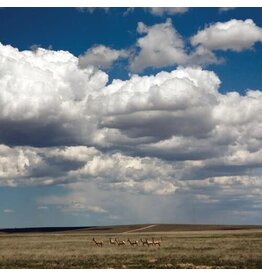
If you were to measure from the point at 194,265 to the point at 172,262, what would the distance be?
2664 millimetres

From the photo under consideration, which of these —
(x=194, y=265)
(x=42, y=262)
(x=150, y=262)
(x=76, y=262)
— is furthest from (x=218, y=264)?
(x=42, y=262)

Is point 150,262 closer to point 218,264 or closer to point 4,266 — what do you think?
point 218,264

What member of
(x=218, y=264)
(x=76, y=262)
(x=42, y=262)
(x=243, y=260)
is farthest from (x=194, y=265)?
(x=42, y=262)

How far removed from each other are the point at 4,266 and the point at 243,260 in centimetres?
2044

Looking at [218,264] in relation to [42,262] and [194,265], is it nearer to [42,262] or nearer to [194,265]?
[194,265]

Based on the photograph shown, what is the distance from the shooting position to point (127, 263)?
43.7 meters

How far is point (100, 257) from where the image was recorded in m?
49.8

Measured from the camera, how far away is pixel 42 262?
45781 millimetres
